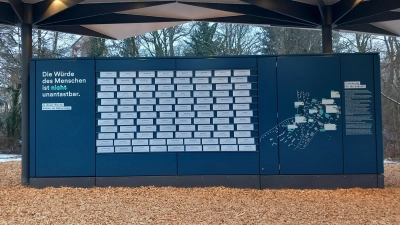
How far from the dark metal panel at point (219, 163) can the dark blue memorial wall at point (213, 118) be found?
0.02 metres

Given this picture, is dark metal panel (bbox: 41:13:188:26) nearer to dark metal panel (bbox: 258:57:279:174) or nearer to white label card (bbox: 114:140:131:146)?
white label card (bbox: 114:140:131:146)

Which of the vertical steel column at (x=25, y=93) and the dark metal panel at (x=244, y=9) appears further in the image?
the dark metal panel at (x=244, y=9)

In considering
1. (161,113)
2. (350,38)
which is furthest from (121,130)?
(350,38)

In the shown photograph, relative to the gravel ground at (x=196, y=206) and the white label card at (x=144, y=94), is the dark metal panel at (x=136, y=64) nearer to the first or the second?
the white label card at (x=144, y=94)

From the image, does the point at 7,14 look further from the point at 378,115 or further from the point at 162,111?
the point at 378,115

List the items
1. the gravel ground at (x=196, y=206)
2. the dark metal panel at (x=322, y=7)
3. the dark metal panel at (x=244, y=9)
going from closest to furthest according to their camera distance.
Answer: the gravel ground at (x=196, y=206) < the dark metal panel at (x=322, y=7) < the dark metal panel at (x=244, y=9)

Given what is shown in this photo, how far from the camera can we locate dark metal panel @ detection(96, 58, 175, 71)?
8.68 m

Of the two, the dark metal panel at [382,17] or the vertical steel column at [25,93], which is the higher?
the dark metal panel at [382,17]

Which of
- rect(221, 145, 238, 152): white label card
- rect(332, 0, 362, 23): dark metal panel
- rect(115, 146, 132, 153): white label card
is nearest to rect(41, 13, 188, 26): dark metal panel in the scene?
rect(115, 146, 132, 153): white label card

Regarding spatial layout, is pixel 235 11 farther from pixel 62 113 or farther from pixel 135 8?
pixel 62 113

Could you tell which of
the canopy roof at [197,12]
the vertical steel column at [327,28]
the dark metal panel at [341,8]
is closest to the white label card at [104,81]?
the canopy roof at [197,12]

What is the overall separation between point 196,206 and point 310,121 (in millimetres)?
3159

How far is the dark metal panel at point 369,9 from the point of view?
879 centimetres

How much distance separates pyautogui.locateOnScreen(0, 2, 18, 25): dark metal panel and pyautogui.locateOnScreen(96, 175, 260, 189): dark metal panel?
4.20m
